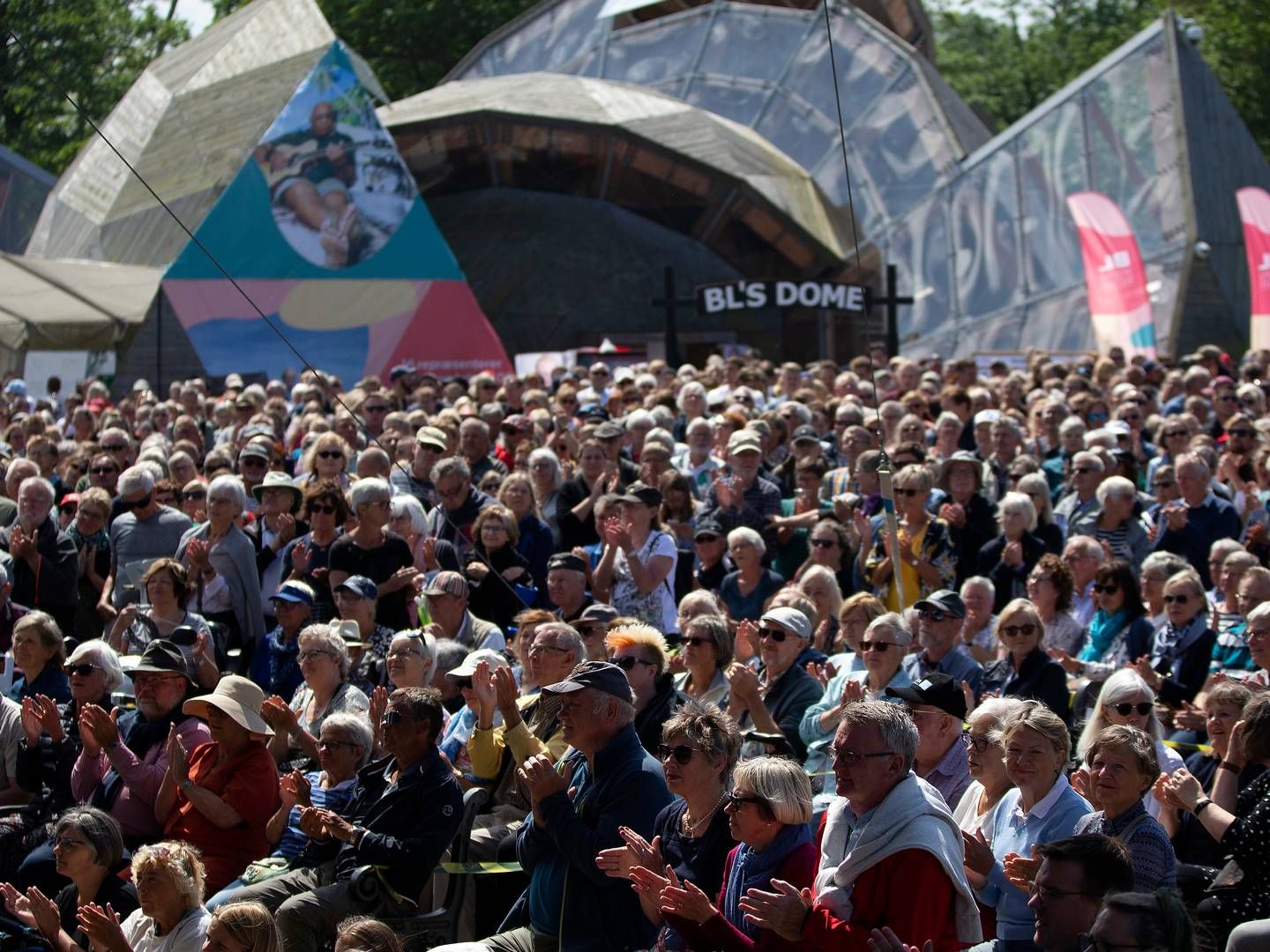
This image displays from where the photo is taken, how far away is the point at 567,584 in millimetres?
8945

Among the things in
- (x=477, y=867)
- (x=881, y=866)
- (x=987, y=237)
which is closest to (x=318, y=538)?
(x=477, y=867)

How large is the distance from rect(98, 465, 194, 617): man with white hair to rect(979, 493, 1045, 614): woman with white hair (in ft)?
16.4

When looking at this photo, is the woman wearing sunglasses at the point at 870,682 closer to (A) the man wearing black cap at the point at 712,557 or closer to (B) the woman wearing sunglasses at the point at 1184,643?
(B) the woman wearing sunglasses at the point at 1184,643

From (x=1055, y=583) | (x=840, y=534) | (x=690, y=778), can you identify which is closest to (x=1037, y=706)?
(x=690, y=778)

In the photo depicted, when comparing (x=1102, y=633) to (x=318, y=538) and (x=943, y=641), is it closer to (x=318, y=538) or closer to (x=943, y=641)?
(x=943, y=641)

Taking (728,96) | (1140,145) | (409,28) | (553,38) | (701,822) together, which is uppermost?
(409,28)

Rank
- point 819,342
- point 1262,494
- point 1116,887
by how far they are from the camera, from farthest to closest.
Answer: point 819,342 → point 1262,494 → point 1116,887

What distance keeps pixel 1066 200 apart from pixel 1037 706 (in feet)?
67.8

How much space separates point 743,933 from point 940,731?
1355 millimetres

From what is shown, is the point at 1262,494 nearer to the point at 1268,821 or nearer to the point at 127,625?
the point at 1268,821

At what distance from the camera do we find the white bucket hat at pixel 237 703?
23.9 ft

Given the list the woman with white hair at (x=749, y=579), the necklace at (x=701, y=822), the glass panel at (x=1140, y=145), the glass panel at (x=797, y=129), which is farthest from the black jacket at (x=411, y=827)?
the glass panel at (x=797, y=129)

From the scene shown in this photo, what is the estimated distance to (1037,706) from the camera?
571 centimetres

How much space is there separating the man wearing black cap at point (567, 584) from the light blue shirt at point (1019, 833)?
3.50 meters
